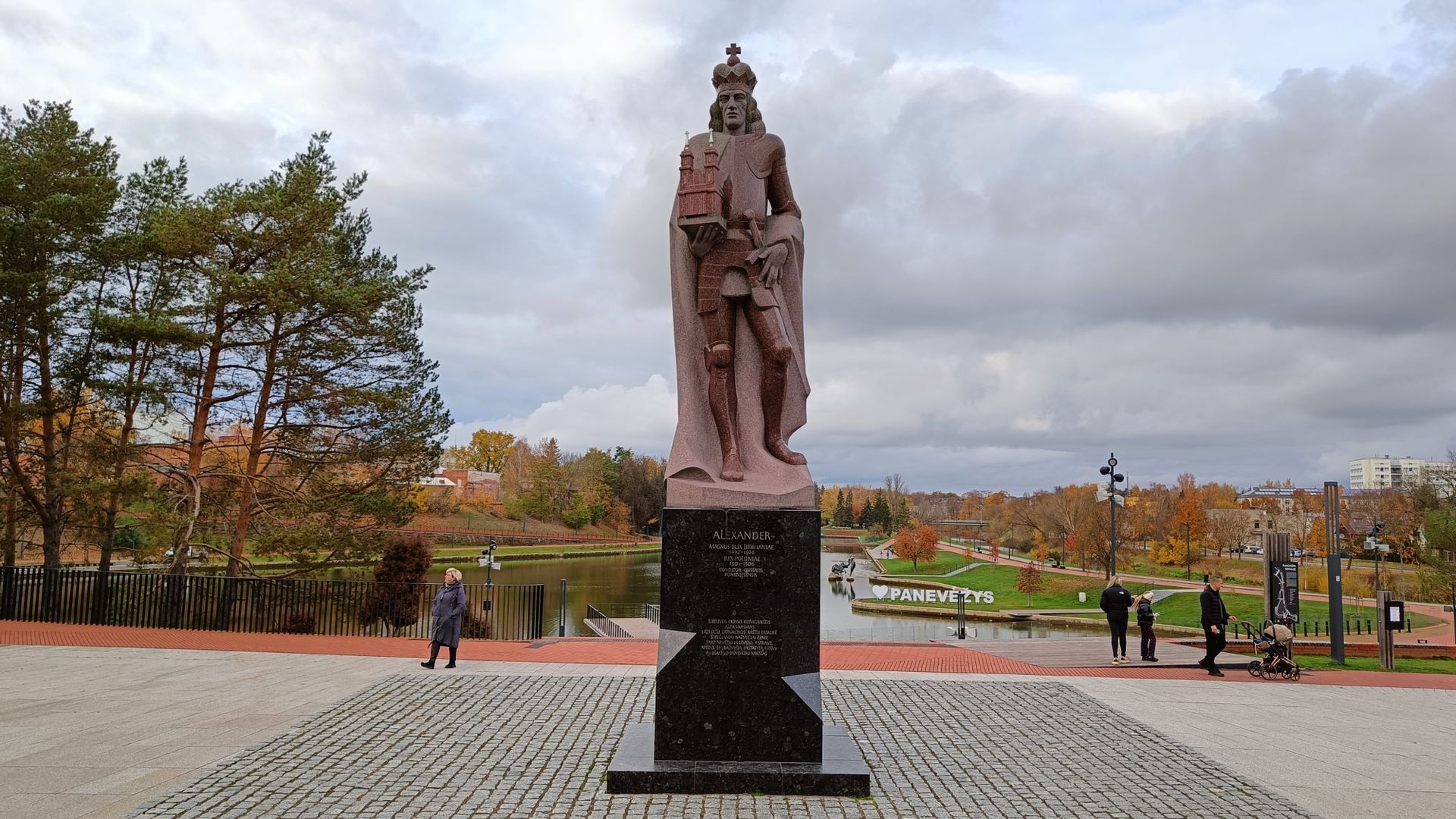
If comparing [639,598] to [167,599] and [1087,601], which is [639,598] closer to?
[1087,601]

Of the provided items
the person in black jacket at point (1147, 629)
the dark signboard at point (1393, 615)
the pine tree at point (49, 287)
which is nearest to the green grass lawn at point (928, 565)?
the dark signboard at point (1393, 615)

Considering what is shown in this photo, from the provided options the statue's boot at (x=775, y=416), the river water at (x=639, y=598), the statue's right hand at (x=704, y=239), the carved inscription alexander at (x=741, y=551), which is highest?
the statue's right hand at (x=704, y=239)

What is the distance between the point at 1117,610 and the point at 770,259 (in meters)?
10.5

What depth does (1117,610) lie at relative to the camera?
557 inches

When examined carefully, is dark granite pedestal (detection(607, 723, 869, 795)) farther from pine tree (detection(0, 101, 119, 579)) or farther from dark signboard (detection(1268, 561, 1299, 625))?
pine tree (detection(0, 101, 119, 579))

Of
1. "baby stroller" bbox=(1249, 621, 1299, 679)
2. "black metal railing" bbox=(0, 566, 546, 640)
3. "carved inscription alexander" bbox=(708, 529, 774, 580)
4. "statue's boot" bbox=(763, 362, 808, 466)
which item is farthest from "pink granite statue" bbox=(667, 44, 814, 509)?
"black metal railing" bbox=(0, 566, 546, 640)

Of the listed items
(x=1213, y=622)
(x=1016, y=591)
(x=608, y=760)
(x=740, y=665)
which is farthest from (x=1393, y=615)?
(x=1016, y=591)

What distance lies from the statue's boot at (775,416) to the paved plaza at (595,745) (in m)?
2.40

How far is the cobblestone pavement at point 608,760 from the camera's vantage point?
211 inches

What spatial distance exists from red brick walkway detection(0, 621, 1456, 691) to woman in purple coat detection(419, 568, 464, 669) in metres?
1.34

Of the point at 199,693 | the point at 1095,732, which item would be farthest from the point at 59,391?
the point at 1095,732

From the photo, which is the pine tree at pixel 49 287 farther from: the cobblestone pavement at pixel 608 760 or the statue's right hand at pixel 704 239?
the statue's right hand at pixel 704 239

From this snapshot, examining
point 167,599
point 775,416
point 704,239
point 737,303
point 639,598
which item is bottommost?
point 639,598

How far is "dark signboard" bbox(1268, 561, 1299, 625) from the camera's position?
54.4 feet
